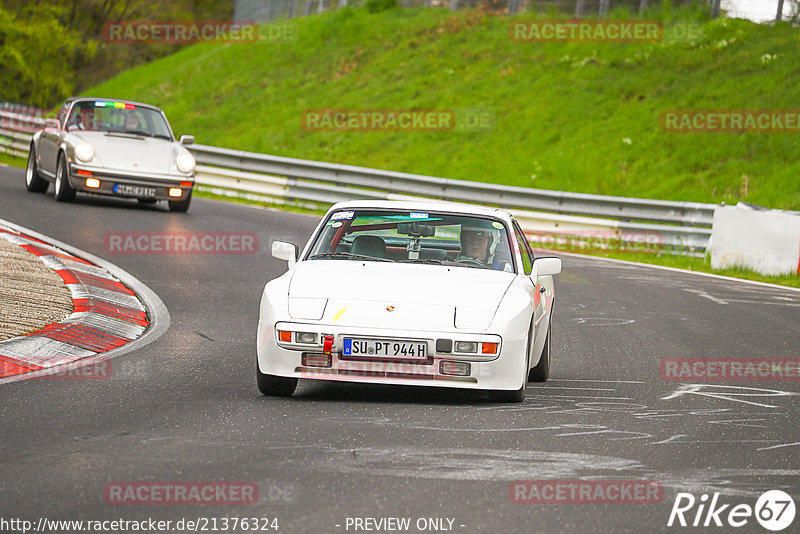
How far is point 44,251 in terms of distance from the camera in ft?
43.2

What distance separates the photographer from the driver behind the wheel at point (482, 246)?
8258 millimetres

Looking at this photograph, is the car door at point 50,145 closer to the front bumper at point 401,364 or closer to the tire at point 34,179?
the tire at point 34,179

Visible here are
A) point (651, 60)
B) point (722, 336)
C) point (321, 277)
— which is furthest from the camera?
point (651, 60)

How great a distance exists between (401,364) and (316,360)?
508 mm

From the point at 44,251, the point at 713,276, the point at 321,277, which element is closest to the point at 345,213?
the point at 321,277

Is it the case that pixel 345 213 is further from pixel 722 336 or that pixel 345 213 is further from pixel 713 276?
pixel 713 276

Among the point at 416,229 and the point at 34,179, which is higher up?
the point at 416,229

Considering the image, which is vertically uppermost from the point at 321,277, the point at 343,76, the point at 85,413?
the point at 343,76

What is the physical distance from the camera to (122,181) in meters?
18.5

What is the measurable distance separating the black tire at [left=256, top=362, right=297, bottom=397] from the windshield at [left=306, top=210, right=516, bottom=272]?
1168 millimetres

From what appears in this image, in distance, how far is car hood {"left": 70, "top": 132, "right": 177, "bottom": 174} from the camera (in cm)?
1842

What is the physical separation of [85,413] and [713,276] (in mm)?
12521
